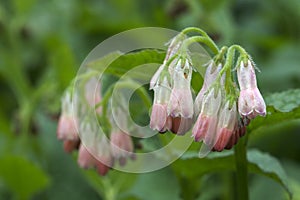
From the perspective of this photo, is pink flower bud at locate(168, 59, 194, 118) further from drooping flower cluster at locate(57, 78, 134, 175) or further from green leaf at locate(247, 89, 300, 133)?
drooping flower cluster at locate(57, 78, 134, 175)

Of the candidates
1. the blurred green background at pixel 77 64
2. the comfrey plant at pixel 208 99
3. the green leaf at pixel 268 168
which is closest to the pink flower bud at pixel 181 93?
the comfrey plant at pixel 208 99

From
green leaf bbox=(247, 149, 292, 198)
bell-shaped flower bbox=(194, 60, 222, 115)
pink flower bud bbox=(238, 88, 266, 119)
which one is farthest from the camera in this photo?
green leaf bbox=(247, 149, 292, 198)

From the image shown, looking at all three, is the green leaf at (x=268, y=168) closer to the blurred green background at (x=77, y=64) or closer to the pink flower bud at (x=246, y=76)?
the pink flower bud at (x=246, y=76)

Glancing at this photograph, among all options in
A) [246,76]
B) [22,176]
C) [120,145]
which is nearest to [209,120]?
[246,76]

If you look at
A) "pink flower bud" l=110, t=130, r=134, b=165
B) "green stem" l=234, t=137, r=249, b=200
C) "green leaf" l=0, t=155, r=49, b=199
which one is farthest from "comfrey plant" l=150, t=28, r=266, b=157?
"green leaf" l=0, t=155, r=49, b=199

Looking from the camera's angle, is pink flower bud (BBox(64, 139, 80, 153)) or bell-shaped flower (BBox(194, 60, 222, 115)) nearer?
bell-shaped flower (BBox(194, 60, 222, 115))

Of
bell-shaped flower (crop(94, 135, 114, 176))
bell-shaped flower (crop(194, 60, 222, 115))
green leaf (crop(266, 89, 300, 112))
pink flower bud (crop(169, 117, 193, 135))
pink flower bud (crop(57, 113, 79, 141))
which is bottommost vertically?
bell-shaped flower (crop(94, 135, 114, 176))

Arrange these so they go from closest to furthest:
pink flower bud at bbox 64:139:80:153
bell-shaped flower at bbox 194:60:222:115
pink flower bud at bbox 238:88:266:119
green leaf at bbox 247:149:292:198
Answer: pink flower bud at bbox 238:88:266:119, bell-shaped flower at bbox 194:60:222:115, green leaf at bbox 247:149:292:198, pink flower bud at bbox 64:139:80:153

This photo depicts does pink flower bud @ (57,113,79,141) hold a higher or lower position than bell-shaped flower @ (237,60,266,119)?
lower
